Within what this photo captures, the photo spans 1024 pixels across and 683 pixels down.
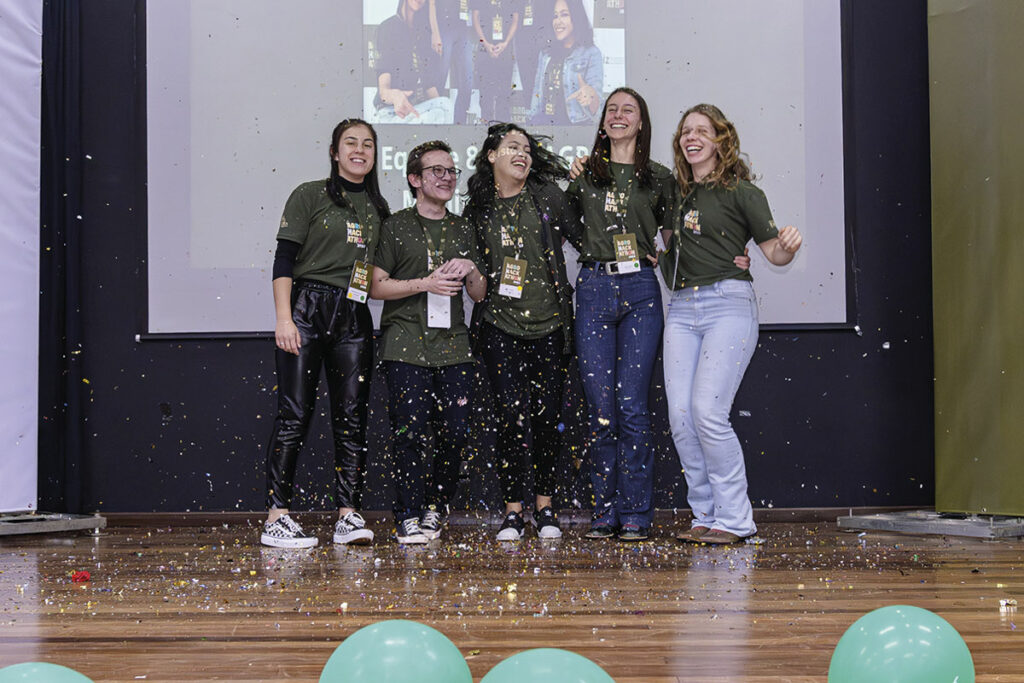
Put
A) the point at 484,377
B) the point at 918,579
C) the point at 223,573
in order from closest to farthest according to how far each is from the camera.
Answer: the point at 918,579 → the point at 223,573 → the point at 484,377

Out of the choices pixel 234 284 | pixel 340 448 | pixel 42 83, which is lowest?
pixel 340 448

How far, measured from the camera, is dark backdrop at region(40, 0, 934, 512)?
3951mm

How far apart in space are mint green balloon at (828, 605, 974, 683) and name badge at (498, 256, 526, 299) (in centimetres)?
205

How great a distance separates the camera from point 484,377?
3918 mm

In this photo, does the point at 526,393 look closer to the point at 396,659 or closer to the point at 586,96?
the point at 586,96

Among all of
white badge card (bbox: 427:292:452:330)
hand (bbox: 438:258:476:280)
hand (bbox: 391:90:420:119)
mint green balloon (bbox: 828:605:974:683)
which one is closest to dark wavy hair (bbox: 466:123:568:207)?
hand (bbox: 438:258:476:280)

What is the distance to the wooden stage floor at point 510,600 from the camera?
61.3 inches

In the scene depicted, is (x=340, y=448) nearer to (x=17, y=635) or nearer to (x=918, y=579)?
→ (x=17, y=635)

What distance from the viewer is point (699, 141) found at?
10.2 feet

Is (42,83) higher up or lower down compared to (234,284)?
higher up

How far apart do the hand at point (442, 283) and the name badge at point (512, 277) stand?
0.14 m

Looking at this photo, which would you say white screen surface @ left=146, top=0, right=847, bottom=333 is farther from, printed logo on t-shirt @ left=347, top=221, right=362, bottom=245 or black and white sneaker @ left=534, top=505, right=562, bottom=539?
black and white sneaker @ left=534, top=505, right=562, bottom=539

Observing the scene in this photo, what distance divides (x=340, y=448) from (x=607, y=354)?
91 centimetres

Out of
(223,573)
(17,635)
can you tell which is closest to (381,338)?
(223,573)
